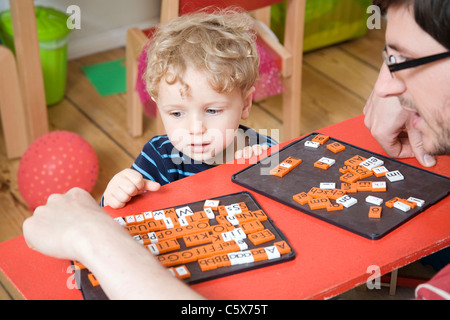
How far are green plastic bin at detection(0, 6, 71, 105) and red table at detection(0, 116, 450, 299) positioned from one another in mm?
1658

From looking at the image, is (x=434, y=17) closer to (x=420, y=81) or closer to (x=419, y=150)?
(x=420, y=81)

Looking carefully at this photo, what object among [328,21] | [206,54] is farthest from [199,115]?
[328,21]

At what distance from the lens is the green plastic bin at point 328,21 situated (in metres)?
3.04

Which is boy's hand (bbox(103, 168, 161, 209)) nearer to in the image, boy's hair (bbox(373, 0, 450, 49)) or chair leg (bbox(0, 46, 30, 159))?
boy's hair (bbox(373, 0, 450, 49))

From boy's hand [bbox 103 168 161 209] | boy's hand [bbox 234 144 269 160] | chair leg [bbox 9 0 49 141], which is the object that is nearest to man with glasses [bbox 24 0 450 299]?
boy's hand [bbox 103 168 161 209]

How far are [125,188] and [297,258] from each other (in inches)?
14.0

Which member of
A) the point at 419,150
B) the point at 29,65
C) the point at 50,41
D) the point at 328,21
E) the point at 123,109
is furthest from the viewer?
the point at 328,21

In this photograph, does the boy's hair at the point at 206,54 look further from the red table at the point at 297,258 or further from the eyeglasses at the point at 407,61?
the eyeglasses at the point at 407,61

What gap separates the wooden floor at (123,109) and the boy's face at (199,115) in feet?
3.48

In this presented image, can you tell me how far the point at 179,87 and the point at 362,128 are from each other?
43 cm

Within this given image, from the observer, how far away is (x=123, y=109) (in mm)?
2898

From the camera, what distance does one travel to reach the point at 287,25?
243 centimetres

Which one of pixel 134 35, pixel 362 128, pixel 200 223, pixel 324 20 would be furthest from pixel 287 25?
pixel 200 223
